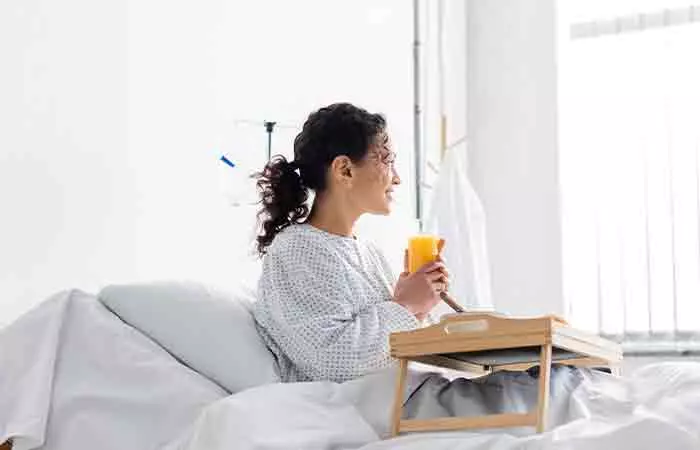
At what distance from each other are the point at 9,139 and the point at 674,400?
4.78 feet

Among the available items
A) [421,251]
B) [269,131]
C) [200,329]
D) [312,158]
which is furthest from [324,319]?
[269,131]

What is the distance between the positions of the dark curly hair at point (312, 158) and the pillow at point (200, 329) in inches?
11.3

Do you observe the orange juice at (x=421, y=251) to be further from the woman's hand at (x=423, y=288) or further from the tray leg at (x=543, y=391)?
the tray leg at (x=543, y=391)

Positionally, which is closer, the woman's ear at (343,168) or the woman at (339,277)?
the woman at (339,277)

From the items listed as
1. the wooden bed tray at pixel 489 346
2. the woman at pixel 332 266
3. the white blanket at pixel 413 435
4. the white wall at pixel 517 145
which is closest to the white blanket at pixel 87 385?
the white blanket at pixel 413 435

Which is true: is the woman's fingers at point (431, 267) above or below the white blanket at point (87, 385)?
above

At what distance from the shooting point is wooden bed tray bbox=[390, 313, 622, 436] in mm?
1787

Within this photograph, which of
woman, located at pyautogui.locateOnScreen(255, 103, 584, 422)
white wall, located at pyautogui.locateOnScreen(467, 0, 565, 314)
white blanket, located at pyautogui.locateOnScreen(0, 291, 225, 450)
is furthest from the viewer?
white wall, located at pyautogui.locateOnScreen(467, 0, 565, 314)

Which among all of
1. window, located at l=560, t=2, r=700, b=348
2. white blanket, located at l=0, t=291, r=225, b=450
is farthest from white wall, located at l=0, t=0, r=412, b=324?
window, located at l=560, t=2, r=700, b=348

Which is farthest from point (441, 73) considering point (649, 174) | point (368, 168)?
point (368, 168)

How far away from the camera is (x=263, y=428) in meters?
1.78

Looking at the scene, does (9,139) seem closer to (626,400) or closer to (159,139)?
(159,139)

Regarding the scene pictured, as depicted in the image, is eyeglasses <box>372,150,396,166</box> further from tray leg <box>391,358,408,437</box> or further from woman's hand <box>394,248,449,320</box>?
tray leg <box>391,358,408,437</box>

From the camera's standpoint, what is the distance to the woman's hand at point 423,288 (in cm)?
229
